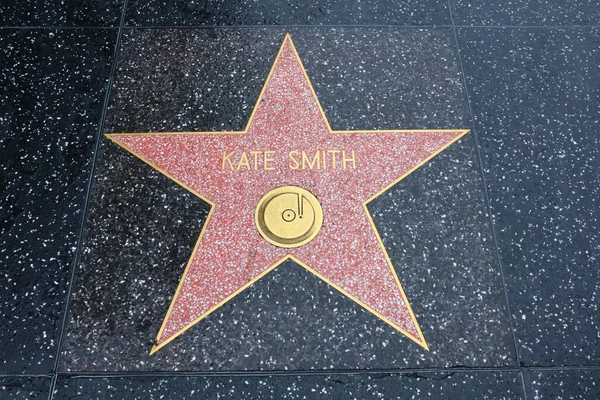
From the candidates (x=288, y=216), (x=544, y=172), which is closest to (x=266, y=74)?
(x=288, y=216)

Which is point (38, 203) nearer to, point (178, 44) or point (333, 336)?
point (178, 44)

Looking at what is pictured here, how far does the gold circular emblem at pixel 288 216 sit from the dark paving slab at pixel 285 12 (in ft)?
2.60

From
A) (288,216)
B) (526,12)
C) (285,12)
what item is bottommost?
(288,216)

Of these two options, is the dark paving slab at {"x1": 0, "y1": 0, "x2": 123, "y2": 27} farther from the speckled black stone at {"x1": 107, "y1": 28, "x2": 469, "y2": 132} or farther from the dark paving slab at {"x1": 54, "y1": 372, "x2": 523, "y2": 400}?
the dark paving slab at {"x1": 54, "y1": 372, "x2": 523, "y2": 400}

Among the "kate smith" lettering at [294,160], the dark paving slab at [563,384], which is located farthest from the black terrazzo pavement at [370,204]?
the "kate smith" lettering at [294,160]

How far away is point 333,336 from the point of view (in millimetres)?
1415

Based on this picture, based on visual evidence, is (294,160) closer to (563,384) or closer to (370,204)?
(370,204)

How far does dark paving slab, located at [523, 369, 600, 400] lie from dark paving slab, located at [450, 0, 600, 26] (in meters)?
1.36

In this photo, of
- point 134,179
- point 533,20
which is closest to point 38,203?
point 134,179

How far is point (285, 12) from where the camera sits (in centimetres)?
195

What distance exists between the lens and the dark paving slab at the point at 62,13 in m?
1.94

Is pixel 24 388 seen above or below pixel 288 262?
below

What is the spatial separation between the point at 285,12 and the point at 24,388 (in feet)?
5.40

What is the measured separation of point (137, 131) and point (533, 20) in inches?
65.6
